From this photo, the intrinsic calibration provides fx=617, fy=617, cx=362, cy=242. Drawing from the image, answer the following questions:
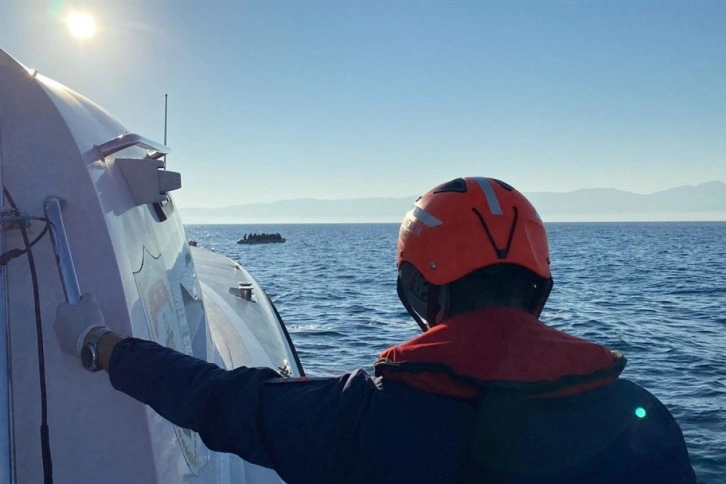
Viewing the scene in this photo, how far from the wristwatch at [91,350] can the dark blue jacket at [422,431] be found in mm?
398

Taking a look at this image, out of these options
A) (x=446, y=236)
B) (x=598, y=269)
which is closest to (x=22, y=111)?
(x=446, y=236)

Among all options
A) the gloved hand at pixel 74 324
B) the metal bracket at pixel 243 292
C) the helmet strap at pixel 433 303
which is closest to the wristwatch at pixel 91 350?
the gloved hand at pixel 74 324

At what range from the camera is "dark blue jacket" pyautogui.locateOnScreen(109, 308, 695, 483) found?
5.57ft

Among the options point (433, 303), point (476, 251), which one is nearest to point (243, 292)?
point (433, 303)

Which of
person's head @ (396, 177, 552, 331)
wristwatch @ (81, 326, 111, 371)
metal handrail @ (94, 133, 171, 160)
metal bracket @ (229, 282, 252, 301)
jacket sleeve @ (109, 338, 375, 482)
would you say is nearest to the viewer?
jacket sleeve @ (109, 338, 375, 482)

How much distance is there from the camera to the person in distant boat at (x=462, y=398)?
67.1 inches

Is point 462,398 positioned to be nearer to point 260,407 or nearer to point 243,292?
point 260,407

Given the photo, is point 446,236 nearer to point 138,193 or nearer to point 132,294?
point 132,294

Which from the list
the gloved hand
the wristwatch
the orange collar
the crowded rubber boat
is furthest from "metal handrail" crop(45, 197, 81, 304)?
the crowded rubber boat

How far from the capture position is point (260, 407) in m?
1.95

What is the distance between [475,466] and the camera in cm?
170

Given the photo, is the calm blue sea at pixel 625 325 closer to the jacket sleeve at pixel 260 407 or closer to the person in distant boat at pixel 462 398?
the person in distant boat at pixel 462 398

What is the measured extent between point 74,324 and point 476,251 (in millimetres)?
1464

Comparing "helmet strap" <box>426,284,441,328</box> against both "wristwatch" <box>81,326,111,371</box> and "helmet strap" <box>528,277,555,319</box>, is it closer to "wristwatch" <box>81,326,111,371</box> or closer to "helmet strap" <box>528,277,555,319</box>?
"helmet strap" <box>528,277,555,319</box>
